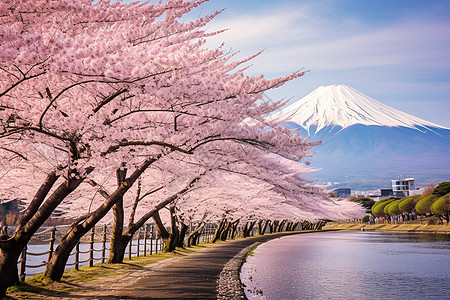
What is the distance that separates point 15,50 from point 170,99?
3.22 m

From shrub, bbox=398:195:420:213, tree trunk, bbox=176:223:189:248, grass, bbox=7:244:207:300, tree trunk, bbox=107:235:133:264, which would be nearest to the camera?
grass, bbox=7:244:207:300

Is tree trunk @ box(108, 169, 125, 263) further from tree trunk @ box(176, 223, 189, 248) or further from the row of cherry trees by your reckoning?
tree trunk @ box(176, 223, 189, 248)

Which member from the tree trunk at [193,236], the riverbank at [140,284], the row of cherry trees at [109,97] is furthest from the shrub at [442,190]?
the row of cherry trees at [109,97]

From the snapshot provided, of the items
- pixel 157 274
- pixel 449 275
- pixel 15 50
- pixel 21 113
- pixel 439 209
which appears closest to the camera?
pixel 15 50

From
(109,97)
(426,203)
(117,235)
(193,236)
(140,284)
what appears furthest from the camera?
(426,203)

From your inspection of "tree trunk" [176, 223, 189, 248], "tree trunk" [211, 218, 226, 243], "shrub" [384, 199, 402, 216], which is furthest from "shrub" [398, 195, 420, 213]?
"tree trunk" [176, 223, 189, 248]

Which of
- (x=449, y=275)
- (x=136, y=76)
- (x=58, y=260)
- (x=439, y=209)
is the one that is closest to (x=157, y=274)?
(x=58, y=260)

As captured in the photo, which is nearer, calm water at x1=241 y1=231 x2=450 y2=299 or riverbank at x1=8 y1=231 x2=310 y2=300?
riverbank at x1=8 y1=231 x2=310 y2=300

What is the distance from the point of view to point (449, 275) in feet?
53.6

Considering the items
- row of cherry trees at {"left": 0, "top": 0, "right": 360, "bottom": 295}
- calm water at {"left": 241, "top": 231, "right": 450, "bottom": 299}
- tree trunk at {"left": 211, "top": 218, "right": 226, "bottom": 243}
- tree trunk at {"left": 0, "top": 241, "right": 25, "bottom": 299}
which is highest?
row of cherry trees at {"left": 0, "top": 0, "right": 360, "bottom": 295}

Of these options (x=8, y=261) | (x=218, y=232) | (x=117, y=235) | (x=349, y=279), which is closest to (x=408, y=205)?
(x=218, y=232)

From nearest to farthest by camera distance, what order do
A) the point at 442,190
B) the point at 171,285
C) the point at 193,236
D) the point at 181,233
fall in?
the point at 171,285, the point at 181,233, the point at 193,236, the point at 442,190

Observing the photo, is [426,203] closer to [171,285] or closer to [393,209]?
[393,209]

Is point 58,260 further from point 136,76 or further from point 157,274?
point 136,76
